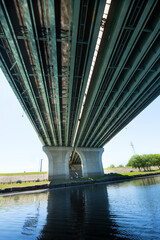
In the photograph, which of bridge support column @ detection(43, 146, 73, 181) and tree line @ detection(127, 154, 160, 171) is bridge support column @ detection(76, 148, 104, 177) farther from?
tree line @ detection(127, 154, 160, 171)

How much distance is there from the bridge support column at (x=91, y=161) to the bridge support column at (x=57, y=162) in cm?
593

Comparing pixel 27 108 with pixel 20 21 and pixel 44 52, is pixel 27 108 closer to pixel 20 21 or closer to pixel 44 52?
pixel 44 52

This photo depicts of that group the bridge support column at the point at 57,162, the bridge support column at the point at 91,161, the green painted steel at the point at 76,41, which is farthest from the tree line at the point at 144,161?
the green painted steel at the point at 76,41

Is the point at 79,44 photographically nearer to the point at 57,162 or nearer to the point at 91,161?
the point at 57,162

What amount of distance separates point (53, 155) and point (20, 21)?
37527 millimetres

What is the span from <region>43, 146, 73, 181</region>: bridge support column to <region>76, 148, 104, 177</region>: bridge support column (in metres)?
5.93

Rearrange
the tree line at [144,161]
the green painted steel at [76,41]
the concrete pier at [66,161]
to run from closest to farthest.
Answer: the green painted steel at [76,41]
the concrete pier at [66,161]
the tree line at [144,161]

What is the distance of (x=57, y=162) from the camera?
134 feet

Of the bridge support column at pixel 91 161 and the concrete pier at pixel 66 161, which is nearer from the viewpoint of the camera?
the concrete pier at pixel 66 161

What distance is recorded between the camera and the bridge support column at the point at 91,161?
4409 centimetres

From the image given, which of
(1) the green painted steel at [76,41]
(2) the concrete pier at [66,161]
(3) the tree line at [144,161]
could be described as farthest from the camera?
(3) the tree line at [144,161]

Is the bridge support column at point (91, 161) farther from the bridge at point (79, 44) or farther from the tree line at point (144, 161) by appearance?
the bridge at point (79, 44)

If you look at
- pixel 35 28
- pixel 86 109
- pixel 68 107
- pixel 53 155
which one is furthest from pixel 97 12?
pixel 53 155

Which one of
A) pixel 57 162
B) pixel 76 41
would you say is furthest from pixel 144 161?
pixel 76 41
